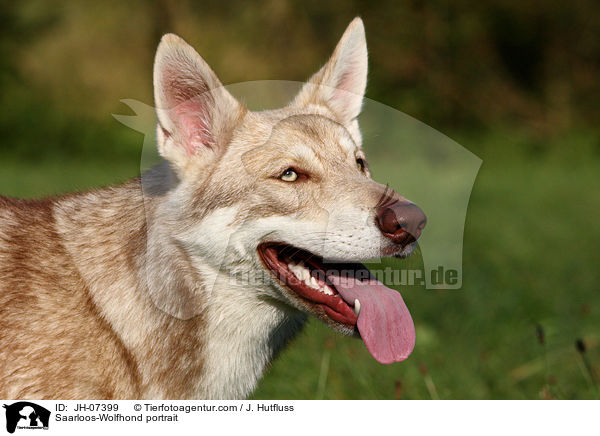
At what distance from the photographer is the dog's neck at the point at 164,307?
9.87ft

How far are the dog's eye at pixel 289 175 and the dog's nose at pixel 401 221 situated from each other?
17.9 inches

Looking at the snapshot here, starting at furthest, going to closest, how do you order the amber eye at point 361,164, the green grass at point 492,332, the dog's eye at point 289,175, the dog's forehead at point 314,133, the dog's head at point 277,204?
the green grass at point 492,332, the amber eye at point 361,164, the dog's forehead at point 314,133, the dog's eye at point 289,175, the dog's head at point 277,204

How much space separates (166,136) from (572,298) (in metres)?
4.43

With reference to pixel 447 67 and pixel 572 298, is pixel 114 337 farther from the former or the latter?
pixel 447 67

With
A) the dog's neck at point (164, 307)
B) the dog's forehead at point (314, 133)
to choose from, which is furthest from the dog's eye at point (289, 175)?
the dog's neck at point (164, 307)

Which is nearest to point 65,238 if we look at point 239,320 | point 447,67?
point 239,320

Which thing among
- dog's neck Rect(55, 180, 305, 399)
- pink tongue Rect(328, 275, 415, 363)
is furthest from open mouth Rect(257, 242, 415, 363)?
dog's neck Rect(55, 180, 305, 399)

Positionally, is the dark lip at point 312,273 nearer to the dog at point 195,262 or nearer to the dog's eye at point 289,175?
the dog at point 195,262

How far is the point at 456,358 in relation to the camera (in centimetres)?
482

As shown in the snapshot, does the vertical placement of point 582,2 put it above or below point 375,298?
above

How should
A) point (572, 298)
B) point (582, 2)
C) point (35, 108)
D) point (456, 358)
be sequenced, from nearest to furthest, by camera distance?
point (456, 358), point (572, 298), point (35, 108), point (582, 2)

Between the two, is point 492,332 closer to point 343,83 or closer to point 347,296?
point 343,83
